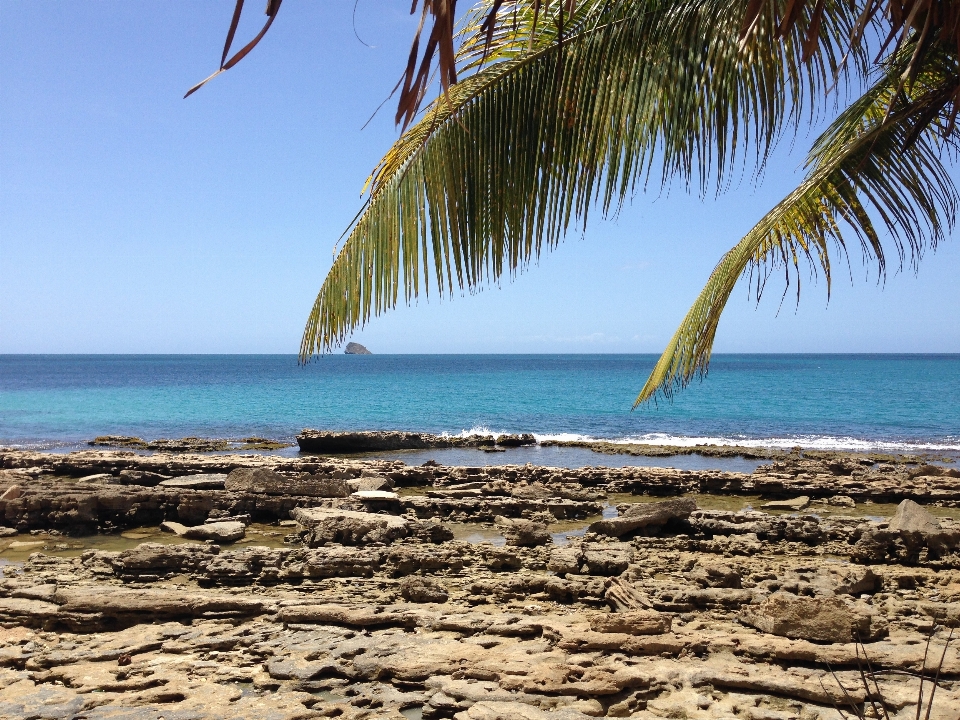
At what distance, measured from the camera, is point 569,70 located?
113 inches

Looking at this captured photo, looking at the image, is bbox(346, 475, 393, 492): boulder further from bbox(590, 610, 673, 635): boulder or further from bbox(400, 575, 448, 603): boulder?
bbox(590, 610, 673, 635): boulder

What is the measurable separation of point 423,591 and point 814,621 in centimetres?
348

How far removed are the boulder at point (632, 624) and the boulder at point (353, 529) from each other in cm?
434

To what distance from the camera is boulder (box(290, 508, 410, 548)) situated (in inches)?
377

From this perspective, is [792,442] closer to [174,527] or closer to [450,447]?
[450,447]

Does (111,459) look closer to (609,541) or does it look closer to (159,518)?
(159,518)

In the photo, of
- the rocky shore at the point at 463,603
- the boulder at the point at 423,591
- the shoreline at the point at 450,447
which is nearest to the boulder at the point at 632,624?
the rocky shore at the point at 463,603

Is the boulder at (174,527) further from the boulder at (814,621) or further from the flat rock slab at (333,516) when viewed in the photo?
the boulder at (814,621)

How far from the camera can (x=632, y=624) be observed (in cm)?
568

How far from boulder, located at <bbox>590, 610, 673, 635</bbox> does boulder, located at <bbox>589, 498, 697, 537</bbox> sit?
14.3ft

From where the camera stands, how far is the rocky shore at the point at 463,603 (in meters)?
4.67

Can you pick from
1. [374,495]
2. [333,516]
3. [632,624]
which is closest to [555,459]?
[374,495]

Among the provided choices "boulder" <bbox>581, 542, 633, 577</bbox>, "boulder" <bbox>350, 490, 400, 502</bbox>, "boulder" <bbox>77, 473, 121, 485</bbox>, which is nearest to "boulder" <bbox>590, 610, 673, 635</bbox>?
"boulder" <bbox>581, 542, 633, 577</bbox>

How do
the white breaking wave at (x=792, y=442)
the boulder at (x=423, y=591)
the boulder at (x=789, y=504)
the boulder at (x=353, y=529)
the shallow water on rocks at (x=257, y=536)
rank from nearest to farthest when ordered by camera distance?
1. the boulder at (x=423, y=591)
2. the boulder at (x=353, y=529)
3. the shallow water on rocks at (x=257, y=536)
4. the boulder at (x=789, y=504)
5. the white breaking wave at (x=792, y=442)
